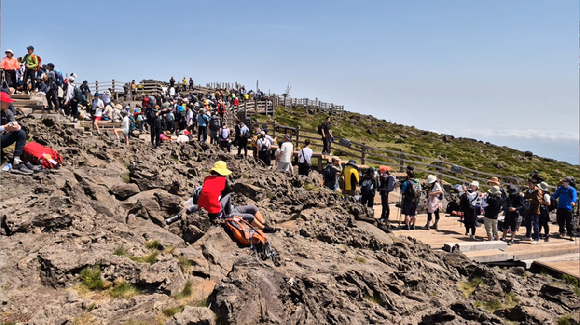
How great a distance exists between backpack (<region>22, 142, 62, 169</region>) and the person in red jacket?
355 centimetres

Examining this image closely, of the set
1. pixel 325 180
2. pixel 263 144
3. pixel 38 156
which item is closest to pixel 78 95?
pixel 263 144

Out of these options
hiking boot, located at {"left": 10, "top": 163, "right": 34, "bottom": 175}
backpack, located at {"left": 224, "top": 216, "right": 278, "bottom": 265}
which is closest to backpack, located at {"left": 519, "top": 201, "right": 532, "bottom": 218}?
backpack, located at {"left": 224, "top": 216, "right": 278, "bottom": 265}

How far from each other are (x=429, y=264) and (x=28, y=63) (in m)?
17.3

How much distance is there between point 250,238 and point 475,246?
743cm

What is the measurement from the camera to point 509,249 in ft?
42.8

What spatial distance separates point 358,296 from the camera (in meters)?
7.05

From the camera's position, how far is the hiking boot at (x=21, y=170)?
8656 mm

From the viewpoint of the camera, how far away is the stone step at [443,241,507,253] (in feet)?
39.1

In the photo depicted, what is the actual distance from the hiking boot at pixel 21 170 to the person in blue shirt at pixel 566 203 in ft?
48.1

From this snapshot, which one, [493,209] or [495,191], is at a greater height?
[495,191]

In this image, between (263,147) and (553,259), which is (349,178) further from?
(553,259)

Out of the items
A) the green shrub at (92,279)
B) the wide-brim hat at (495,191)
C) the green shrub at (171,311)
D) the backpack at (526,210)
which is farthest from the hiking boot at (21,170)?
the backpack at (526,210)

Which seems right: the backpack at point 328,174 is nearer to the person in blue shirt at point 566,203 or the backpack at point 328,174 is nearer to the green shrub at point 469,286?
the green shrub at point 469,286

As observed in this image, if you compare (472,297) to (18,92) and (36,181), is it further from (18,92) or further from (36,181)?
(18,92)
